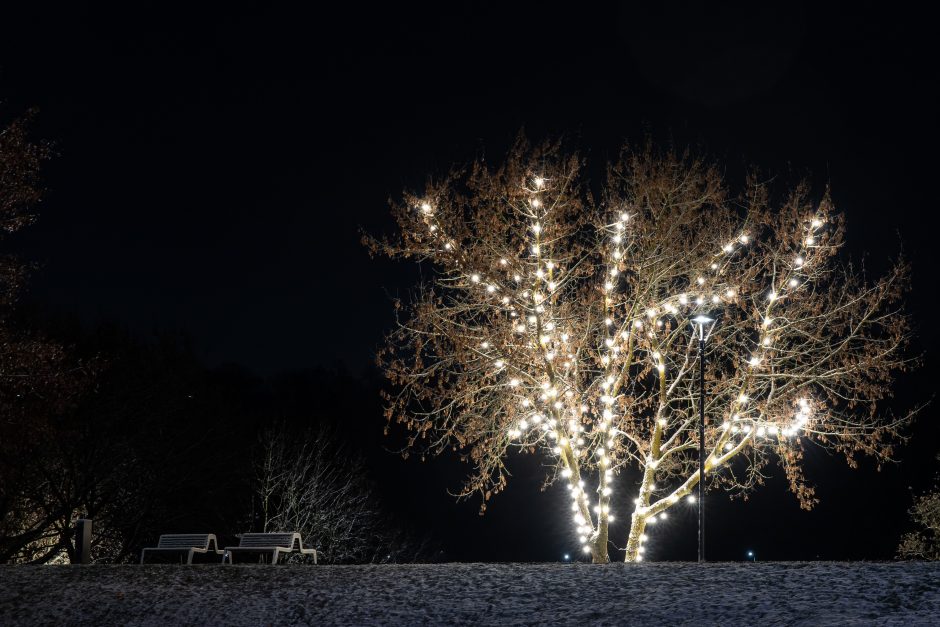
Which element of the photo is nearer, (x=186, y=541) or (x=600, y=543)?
(x=186, y=541)

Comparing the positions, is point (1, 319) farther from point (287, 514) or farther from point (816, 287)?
point (287, 514)

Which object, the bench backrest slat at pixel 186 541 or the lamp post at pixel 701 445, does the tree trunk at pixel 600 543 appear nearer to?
the lamp post at pixel 701 445

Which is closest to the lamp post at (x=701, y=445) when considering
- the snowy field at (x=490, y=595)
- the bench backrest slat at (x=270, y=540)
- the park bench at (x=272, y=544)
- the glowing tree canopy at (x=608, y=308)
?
the glowing tree canopy at (x=608, y=308)

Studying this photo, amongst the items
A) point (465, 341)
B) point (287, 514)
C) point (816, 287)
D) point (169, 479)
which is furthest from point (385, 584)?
point (287, 514)

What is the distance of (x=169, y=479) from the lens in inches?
1062

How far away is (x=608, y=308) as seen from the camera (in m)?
16.8

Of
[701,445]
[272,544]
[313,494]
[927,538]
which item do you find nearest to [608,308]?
[701,445]

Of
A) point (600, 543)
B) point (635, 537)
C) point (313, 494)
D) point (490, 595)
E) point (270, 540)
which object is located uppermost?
point (313, 494)

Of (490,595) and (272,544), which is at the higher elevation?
(272,544)

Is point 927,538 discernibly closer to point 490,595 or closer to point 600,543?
point 600,543

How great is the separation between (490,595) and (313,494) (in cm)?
2485

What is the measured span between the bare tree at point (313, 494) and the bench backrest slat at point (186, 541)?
46.3 feet

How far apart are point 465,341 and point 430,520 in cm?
3446

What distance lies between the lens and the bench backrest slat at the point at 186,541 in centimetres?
1605
